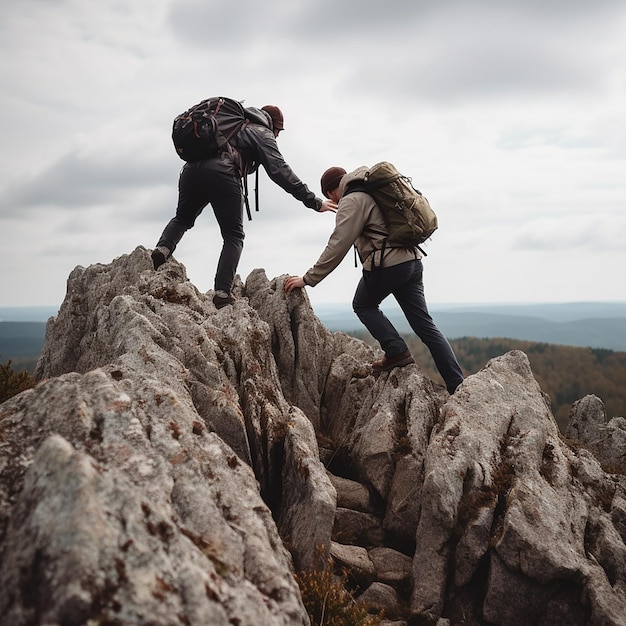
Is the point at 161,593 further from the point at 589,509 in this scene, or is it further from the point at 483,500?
the point at 589,509

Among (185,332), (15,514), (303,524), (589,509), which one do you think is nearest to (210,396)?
(185,332)

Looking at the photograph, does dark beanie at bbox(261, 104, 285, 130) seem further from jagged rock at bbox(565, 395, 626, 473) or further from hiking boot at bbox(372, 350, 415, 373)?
jagged rock at bbox(565, 395, 626, 473)

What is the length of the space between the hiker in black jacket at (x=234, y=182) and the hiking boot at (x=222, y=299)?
0.26 m

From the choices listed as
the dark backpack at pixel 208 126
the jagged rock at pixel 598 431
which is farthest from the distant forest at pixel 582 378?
the dark backpack at pixel 208 126

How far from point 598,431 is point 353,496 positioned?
15.8 meters

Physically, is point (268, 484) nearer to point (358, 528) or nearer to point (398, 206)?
point (358, 528)

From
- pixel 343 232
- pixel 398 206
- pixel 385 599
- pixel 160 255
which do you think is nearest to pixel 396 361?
pixel 343 232

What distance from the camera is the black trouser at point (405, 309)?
44.0ft

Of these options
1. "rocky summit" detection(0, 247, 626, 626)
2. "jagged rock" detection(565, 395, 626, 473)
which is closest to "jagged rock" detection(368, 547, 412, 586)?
"rocky summit" detection(0, 247, 626, 626)

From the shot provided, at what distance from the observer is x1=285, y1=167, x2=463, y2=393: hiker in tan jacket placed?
1292 centimetres

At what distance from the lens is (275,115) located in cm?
1553

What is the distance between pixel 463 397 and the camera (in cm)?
1298

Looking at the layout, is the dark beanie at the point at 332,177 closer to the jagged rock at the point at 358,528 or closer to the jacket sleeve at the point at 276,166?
the jacket sleeve at the point at 276,166

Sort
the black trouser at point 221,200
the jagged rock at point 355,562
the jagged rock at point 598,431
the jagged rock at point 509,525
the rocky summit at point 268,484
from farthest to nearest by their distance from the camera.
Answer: the jagged rock at point 598,431
the black trouser at point 221,200
the jagged rock at point 355,562
the jagged rock at point 509,525
the rocky summit at point 268,484
